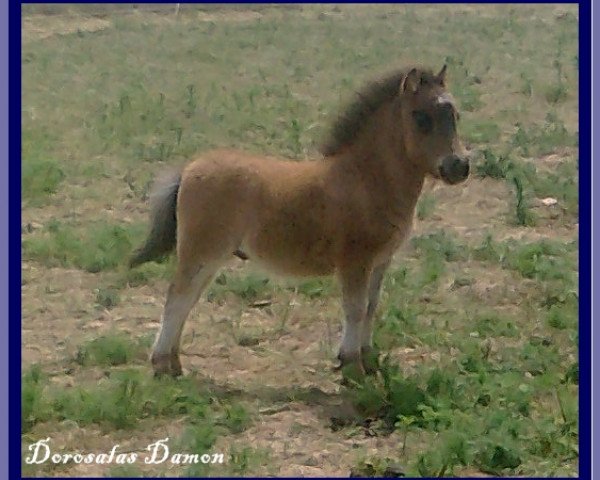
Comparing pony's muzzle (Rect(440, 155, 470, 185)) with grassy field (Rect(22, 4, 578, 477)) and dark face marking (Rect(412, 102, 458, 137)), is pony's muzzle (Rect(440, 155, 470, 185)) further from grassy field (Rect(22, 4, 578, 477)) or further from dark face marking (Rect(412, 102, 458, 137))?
grassy field (Rect(22, 4, 578, 477))

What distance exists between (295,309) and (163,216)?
1.48 m

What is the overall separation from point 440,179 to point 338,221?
70 centimetres

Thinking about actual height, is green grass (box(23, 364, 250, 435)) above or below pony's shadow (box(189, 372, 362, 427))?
above

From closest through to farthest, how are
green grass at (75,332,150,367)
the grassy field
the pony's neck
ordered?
the grassy field < the pony's neck < green grass at (75,332,150,367)

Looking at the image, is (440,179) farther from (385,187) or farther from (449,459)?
(449,459)

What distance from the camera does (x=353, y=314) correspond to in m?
6.00

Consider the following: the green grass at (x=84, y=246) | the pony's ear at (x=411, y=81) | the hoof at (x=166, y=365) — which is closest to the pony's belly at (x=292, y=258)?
the hoof at (x=166, y=365)

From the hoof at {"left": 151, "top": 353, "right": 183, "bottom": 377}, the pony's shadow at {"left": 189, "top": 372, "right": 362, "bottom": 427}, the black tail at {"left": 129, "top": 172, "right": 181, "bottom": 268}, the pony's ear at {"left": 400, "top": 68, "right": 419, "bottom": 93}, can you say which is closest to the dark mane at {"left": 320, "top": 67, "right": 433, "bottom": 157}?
the pony's ear at {"left": 400, "top": 68, "right": 419, "bottom": 93}

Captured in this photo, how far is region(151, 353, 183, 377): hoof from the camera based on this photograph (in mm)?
5992

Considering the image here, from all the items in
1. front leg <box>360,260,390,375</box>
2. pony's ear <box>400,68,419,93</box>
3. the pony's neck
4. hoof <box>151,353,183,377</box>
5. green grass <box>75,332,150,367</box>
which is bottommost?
green grass <box>75,332,150,367</box>

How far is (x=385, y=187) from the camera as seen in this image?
6.00 m

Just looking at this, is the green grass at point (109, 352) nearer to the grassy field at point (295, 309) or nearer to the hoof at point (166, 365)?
the grassy field at point (295, 309)

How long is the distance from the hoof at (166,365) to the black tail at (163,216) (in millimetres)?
745

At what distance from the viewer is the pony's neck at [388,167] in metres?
5.98
